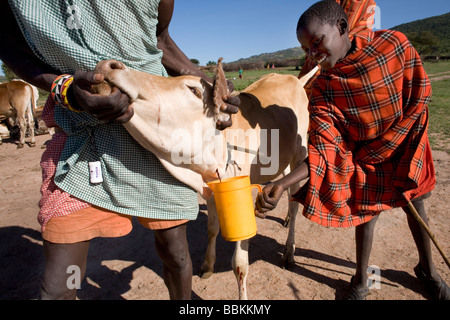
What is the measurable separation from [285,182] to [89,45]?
1.17 meters

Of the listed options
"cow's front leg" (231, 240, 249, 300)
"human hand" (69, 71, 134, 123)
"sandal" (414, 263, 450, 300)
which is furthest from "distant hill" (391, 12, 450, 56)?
"human hand" (69, 71, 134, 123)

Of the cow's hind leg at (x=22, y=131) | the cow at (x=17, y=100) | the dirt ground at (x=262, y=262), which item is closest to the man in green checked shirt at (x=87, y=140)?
the dirt ground at (x=262, y=262)

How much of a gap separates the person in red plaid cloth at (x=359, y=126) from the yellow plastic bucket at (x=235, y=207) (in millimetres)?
206

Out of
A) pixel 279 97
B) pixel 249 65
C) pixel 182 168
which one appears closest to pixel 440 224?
pixel 279 97

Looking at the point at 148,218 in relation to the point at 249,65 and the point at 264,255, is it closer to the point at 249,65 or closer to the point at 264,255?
the point at 264,255

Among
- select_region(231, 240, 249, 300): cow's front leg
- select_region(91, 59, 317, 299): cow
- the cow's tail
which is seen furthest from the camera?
the cow's tail

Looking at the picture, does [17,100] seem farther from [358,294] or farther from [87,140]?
[358,294]

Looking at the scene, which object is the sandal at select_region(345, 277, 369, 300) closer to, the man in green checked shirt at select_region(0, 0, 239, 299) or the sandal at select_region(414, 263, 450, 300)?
the sandal at select_region(414, 263, 450, 300)

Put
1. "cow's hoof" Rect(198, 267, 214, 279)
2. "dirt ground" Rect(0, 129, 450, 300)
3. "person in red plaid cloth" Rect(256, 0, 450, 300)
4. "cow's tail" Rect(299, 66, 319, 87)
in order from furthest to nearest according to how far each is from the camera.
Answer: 1. "cow's tail" Rect(299, 66, 319, 87)
2. "cow's hoof" Rect(198, 267, 214, 279)
3. "dirt ground" Rect(0, 129, 450, 300)
4. "person in red plaid cloth" Rect(256, 0, 450, 300)

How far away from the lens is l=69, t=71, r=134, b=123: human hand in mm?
1072

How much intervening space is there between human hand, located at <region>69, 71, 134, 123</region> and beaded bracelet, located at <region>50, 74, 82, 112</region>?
38 millimetres

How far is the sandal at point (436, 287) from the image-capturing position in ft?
7.20

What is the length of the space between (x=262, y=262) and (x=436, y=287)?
1.38 metres

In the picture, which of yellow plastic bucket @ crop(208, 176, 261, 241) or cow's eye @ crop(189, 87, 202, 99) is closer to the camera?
yellow plastic bucket @ crop(208, 176, 261, 241)
